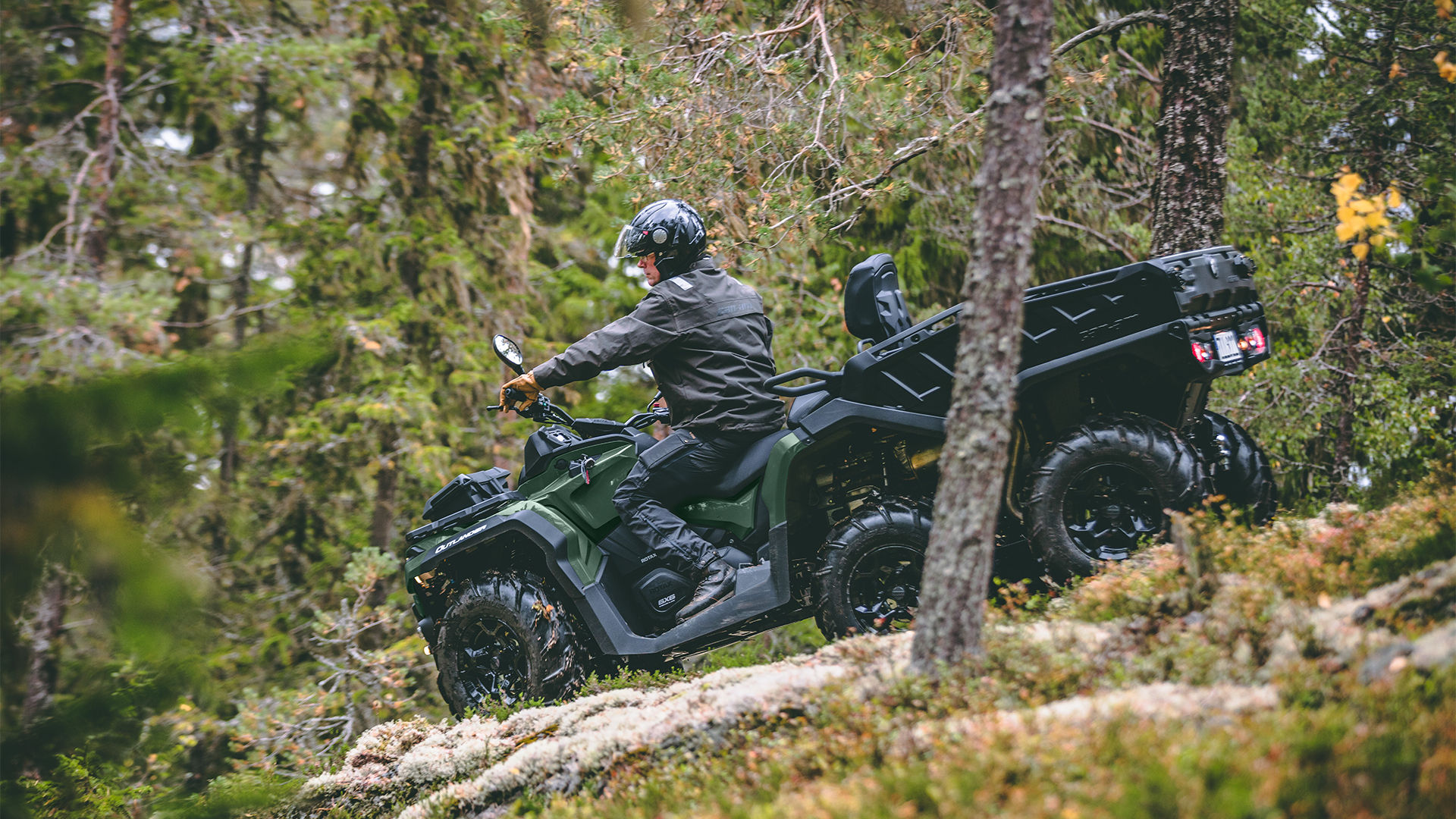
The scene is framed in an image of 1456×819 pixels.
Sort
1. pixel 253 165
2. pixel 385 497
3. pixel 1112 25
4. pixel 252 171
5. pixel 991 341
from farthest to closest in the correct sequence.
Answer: pixel 252 171 → pixel 253 165 → pixel 385 497 → pixel 1112 25 → pixel 991 341

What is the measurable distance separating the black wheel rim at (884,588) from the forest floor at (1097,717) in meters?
0.34

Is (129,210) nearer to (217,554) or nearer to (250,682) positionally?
(217,554)

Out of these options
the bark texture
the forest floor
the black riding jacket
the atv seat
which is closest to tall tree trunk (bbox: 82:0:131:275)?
the bark texture

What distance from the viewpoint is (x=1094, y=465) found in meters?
4.42

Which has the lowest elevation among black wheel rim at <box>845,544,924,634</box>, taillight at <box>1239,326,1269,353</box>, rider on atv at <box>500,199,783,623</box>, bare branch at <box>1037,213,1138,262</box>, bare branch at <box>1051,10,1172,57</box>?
black wheel rim at <box>845,544,924,634</box>

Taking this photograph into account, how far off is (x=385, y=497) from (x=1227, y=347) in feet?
33.6

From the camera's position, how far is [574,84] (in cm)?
1088

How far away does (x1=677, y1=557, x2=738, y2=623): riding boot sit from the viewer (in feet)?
16.4

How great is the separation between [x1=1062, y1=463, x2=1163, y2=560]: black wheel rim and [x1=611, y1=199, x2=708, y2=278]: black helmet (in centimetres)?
226

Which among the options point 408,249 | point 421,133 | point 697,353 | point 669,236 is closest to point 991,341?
point 697,353

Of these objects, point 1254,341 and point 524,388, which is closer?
point 1254,341

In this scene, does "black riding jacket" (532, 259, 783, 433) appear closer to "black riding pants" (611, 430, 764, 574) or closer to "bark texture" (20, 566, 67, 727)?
"black riding pants" (611, 430, 764, 574)

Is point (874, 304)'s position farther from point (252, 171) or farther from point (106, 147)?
point (252, 171)

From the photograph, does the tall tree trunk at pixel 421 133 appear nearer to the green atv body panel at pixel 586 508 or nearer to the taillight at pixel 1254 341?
the green atv body panel at pixel 586 508
